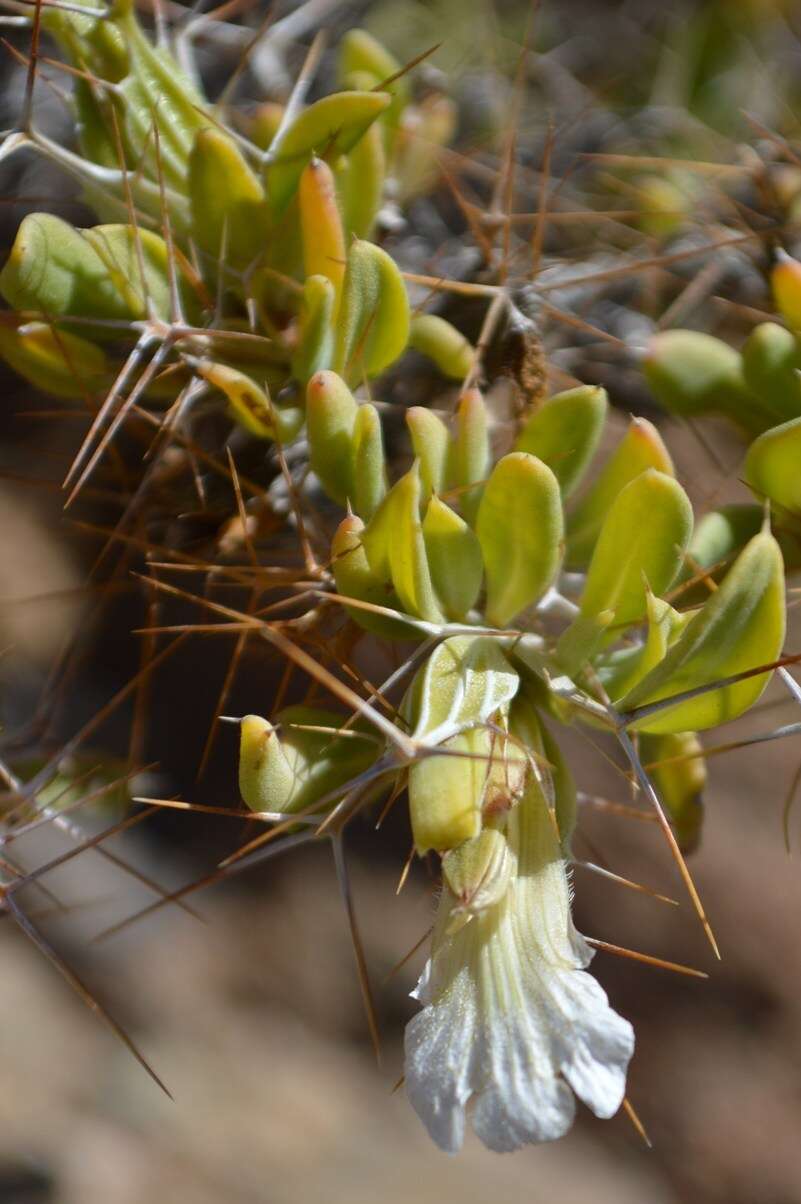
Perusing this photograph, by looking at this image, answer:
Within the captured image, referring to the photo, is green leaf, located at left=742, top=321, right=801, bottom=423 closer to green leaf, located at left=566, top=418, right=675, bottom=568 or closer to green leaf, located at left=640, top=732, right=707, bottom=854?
green leaf, located at left=566, top=418, right=675, bottom=568

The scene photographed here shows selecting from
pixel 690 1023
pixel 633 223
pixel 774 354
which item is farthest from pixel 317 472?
pixel 690 1023

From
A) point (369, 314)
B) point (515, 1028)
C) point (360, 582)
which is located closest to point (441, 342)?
point (369, 314)

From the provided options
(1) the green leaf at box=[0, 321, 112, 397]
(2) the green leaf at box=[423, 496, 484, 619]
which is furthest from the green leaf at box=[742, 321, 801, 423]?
(1) the green leaf at box=[0, 321, 112, 397]

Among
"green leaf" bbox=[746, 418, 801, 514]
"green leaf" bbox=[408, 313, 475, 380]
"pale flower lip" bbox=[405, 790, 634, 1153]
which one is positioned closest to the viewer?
"pale flower lip" bbox=[405, 790, 634, 1153]

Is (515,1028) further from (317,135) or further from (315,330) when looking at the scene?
(317,135)

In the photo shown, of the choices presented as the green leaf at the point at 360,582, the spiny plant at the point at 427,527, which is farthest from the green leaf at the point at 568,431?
the green leaf at the point at 360,582

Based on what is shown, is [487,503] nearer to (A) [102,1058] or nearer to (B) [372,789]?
(B) [372,789]

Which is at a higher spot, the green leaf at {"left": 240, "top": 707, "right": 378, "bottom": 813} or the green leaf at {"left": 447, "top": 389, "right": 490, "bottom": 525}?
the green leaf at {"left": 447, "top": 389, "right": 490, "bottom": 525}

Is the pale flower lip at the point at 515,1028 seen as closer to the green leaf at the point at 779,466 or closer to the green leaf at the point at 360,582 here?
the green leaf at the point at 360,582
